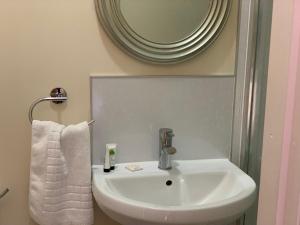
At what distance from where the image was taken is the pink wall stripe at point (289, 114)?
0.45 meters

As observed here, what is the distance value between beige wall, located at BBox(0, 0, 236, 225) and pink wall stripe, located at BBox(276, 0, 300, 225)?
3.29 ft

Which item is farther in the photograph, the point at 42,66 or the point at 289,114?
the point at 42,66

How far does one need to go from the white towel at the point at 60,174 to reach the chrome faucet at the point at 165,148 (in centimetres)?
29

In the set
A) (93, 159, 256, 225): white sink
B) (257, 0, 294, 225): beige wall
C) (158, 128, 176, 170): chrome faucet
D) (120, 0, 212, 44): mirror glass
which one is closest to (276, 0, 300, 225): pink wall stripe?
(257, 0, 294, 225): beige wall

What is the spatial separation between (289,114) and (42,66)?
43.5 inches

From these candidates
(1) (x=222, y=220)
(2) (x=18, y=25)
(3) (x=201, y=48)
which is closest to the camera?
(1) (x=222, y=220)

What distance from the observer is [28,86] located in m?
1.38

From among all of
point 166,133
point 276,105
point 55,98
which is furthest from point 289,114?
point 55,98

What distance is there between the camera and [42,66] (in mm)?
1373

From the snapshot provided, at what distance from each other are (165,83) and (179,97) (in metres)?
0.08

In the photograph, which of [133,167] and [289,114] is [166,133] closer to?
[133,167]

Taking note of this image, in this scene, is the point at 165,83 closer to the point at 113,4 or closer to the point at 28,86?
the point at 113,4

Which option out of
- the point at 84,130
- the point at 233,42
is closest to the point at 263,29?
the point at 233,42

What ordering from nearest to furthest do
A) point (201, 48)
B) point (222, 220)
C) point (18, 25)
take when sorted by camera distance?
point (222, 220) → point (18, 25) → point (201, 48)
